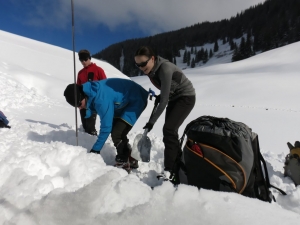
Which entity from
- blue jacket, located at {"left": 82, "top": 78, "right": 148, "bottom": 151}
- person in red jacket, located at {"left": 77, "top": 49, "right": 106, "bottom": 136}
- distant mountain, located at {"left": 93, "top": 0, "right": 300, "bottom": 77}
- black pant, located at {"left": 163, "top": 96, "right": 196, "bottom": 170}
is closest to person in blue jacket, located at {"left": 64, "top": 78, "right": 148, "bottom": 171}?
blue jacket, located at {"left": 82, "top": 78, "right": 148, "bottom": 151}

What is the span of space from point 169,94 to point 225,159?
1.16 m

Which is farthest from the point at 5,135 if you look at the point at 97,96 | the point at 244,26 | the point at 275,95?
the point at 244,26

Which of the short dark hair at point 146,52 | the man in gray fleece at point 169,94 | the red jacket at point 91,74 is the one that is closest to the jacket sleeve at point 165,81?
the man in gray fleece at point 169,94

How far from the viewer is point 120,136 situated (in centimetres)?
318

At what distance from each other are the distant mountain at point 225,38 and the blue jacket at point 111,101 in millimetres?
73336

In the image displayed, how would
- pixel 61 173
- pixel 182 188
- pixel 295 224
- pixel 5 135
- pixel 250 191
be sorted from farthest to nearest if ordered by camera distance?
pixel 5 135, pixel 250 191, pixel 61 173, pixel 182 188, pixel 295 224

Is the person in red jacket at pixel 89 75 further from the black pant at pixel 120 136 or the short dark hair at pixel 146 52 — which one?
the short dark hair at pixel 146 52

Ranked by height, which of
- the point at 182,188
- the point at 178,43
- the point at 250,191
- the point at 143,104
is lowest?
the point at 250,191

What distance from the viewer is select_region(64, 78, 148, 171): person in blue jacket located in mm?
2777

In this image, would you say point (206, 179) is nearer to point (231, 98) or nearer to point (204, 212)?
point (204, 212)

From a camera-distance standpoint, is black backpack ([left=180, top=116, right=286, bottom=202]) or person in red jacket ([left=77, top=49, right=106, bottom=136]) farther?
person in red jacket ([left=77, top=49, right=106, bottom=136])

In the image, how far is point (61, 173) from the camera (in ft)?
6.55

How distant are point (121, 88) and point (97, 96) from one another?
436mm

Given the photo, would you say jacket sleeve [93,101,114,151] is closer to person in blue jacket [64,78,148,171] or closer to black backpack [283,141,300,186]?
person in blue jacket [64,78,148,171]
